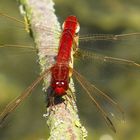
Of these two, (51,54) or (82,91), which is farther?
(82,91)

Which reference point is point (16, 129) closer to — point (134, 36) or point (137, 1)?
point (134, 36)

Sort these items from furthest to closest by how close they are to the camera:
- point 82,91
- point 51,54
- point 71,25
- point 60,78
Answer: point 82,91, point 71,25, point 51,54, point 60,78

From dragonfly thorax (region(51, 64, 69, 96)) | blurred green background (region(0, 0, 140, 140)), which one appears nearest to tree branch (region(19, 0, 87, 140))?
dragonfly thorax (region(51, 64, 69, 96))

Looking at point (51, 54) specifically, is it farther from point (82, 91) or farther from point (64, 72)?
point (82, 91)

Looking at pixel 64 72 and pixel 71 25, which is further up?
pixel 71 25

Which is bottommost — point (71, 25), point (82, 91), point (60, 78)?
point (82, 91)

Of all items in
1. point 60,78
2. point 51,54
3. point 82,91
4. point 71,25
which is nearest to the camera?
point 60,78

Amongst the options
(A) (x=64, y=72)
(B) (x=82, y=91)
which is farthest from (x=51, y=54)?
(B) (x=82, y=91)

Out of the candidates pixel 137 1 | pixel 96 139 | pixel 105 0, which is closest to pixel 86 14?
pixel 105 0

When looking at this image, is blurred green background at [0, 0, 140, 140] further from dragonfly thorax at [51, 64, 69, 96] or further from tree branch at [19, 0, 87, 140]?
dragonfly thorax at [51, 64, 69, 96]

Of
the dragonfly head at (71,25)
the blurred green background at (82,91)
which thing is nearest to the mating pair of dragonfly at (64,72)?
the dragonfly head at (71,25)
